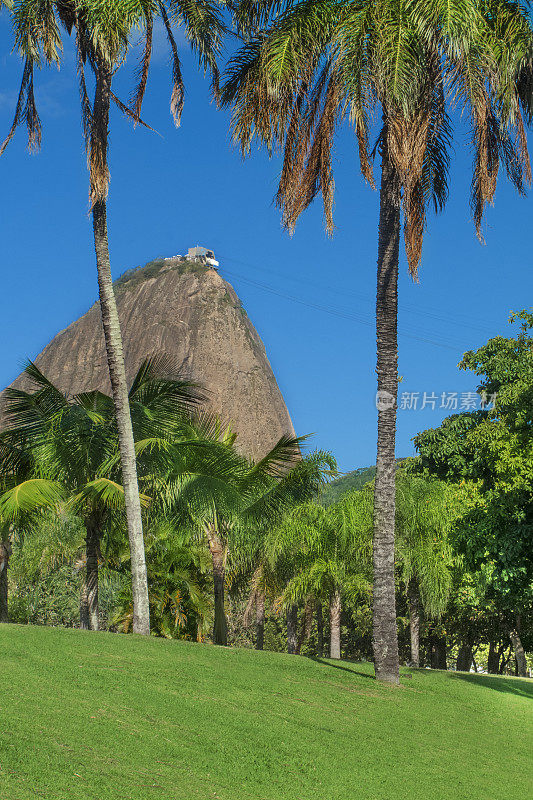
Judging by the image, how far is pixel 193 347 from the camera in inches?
3425

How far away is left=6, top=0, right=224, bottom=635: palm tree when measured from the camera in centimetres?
1423

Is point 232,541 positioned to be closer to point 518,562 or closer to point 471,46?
point 518,562

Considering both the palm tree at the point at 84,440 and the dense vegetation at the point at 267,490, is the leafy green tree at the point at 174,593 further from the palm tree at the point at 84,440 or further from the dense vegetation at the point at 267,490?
the palm tree at the point at 84,440

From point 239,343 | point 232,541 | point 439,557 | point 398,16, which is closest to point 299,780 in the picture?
point 398,16

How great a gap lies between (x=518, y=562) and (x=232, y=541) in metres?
10.0

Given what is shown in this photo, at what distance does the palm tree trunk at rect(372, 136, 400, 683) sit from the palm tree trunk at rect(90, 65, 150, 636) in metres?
4.39

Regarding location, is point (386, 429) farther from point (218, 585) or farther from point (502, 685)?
point (218, 585)

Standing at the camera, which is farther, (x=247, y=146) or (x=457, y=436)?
(x=457, y=436)

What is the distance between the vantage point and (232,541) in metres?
23.7

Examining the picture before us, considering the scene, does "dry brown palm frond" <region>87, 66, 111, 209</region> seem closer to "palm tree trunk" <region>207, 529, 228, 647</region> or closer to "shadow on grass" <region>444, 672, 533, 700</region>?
"palm tree trunk" <region>207, 529, 228, 647</region>

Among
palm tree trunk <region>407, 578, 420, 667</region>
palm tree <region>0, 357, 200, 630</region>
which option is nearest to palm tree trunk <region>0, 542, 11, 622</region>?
palm tree <region>0, 357, 200, 630</region>

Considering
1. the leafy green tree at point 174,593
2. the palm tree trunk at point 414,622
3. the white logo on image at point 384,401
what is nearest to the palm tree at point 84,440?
the white logo on image at point 384,401

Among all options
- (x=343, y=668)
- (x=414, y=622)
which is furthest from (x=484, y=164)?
(x=414, y=622)

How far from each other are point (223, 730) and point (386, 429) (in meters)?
6.82
